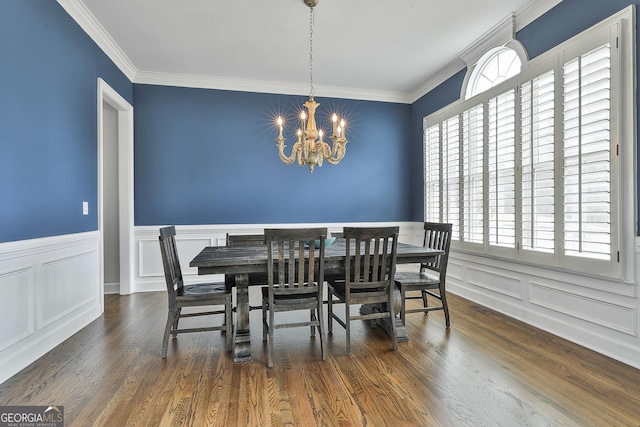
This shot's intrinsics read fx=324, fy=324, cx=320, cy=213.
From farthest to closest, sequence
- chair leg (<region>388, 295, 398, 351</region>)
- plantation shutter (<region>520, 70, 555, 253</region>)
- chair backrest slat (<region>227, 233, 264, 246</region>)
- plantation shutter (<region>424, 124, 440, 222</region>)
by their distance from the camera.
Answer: plantation shutter (<region>424, 124, 440, 222</region>) < chair backrest slat (<region>227, 233, 264, 246</region>) < plantation shutter (<region>520, 70, 555, 253</region>) < chair leg (<region>388, 295, 398, 351</region>)

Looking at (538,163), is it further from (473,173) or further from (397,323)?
(397,323)

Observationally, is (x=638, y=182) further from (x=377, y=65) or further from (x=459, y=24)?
(x=377, y=65)

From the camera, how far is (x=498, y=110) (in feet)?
11.5

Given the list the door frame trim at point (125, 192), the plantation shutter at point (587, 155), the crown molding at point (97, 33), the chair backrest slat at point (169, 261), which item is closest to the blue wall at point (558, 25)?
the plantation shutter at point (587, 155)

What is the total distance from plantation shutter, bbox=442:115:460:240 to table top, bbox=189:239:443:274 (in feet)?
5.11

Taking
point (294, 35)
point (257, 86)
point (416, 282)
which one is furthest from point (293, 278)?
point (257, 86)

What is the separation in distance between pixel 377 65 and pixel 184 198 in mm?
3241

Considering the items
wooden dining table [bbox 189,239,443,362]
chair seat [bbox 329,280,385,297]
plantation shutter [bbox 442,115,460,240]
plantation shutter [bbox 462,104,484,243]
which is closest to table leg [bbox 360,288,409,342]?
wooden dining table [bbox 189,239,443,362]

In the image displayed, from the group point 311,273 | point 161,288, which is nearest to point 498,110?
point 311,273

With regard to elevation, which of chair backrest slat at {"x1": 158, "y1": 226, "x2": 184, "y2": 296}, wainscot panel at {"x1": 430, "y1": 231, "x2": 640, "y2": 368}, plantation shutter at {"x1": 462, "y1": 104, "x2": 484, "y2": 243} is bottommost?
wainscot panel at {"x1": 430, "y1": 231, "x2": 640, "y2": 368}

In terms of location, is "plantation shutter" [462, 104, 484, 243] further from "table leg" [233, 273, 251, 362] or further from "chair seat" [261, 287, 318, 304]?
"table leg" [233, 273, 251, 362]

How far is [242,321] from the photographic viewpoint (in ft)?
8.40

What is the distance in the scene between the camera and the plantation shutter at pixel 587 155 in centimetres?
246

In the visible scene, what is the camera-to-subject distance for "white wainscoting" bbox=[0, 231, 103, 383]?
2.19 meters
